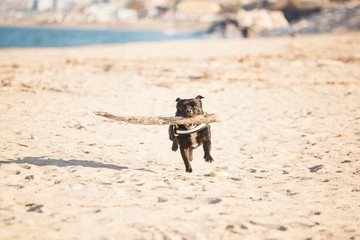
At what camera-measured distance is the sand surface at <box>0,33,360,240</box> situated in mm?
3465

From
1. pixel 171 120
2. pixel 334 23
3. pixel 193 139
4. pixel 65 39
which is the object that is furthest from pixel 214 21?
pixel 171 120

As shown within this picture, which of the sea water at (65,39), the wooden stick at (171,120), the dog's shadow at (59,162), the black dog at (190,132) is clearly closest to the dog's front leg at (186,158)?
the black dog at (190,132)

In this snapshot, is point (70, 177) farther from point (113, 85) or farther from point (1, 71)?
point (1, 71)

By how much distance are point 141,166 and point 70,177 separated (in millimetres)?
1178

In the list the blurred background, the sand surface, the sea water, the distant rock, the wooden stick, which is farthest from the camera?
the blurred background

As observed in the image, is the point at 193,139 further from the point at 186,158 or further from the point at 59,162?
the point at 59,162

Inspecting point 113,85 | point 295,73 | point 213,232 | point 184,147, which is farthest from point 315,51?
point 213,232

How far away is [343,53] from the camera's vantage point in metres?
17.9

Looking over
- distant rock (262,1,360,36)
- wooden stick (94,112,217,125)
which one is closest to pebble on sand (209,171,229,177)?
wooden stick (94,112,217,125)

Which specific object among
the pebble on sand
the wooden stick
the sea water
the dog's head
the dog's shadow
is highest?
the sea water

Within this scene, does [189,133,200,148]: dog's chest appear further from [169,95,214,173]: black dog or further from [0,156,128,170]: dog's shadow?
[0,156,128,170]: dog's shadow

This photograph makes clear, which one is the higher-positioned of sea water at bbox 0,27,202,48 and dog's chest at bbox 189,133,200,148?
sea water at bbox 0,27,202,48

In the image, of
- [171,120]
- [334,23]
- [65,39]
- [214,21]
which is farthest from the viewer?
[214,21]

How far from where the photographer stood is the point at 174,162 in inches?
228
